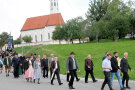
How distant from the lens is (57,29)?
6938cm

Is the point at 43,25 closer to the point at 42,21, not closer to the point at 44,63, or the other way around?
the point at 42,21

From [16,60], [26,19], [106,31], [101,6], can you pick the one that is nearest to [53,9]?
[26,19]

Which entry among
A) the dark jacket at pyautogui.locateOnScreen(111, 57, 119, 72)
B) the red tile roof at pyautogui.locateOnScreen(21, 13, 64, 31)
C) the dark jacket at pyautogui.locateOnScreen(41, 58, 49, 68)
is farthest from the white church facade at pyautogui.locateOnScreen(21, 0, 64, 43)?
the dark jacket at pyautogui.locateOnScreen(111, 57, 119, 72)

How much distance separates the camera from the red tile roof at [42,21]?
86562 mm

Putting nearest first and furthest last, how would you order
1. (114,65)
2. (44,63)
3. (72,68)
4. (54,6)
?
1. (114,65)
2. (72,68)
3. (44,63)
4. (54,6)

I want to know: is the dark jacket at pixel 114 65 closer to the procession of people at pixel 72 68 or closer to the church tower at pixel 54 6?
the procession of people at pixel 72 68

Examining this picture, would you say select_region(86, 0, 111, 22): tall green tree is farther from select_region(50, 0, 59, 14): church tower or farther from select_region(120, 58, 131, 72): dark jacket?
select_region(120, 58, 131, 72): dark jacket

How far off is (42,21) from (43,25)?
2.31m

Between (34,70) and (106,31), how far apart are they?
146 ft

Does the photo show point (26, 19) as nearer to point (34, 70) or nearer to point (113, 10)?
point (113, 10)

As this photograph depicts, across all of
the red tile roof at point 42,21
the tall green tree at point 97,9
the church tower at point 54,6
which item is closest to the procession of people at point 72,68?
the tall green tree at point 97,9

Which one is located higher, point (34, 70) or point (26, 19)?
point (26, 19)

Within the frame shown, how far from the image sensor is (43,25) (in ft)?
297

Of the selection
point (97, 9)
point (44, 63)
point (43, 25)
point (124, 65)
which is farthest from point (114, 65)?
point (43, 25)
